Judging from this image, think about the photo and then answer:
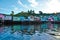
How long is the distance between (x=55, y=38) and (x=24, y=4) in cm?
64

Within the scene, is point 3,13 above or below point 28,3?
below

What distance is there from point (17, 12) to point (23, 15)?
10cm

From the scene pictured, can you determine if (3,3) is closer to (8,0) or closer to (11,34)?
(8,0)

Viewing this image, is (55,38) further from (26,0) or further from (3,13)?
(3,13)

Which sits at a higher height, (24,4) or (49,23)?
(24,4)

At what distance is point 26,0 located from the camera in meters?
1.86

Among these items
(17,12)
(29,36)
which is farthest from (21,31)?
(17,12)

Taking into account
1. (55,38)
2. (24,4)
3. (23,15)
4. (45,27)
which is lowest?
(55,38)

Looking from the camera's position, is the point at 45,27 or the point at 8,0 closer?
the point at 8,0

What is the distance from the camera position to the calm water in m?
1.87

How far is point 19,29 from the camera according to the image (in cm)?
194

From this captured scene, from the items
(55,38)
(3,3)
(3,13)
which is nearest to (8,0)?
(3,3)

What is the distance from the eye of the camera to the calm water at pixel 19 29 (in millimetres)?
1866

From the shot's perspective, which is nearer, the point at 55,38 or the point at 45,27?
the point at 55,38
